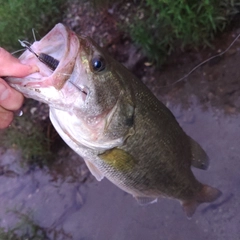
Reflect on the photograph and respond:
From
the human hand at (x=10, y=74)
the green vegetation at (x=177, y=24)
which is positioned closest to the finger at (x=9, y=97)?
the human hand at (x=10, y=74)

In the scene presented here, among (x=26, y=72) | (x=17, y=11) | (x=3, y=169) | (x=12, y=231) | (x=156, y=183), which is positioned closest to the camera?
(x=26, y=72)

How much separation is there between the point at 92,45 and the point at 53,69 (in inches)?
9.2

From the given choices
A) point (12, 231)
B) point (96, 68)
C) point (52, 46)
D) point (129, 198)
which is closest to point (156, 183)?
point (96, 68)

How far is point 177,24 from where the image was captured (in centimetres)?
396

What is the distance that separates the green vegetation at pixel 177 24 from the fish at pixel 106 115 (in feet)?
5.35

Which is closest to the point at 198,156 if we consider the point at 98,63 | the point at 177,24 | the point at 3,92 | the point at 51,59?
the point at 98,63

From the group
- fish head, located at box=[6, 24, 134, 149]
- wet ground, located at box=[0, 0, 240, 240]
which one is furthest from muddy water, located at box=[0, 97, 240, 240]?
fish head, located at box=[6, 24, 134, 149]

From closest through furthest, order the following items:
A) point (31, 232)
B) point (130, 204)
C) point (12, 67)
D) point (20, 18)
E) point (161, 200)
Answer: point (12, 67)
point (161, 200)
point (130, 204)
point (31, 232)
point (20, 18)

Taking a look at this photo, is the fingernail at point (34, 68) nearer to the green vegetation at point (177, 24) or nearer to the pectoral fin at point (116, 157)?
the pectoral fin at point (116, 157)

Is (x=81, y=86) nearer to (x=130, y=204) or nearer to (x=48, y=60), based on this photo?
(x=48, y=60)

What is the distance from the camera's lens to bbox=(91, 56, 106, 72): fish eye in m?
2.05

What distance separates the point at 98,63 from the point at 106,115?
268mm

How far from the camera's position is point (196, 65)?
4191 mm

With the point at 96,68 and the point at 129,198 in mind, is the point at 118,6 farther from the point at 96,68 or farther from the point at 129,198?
the point at 96,68
